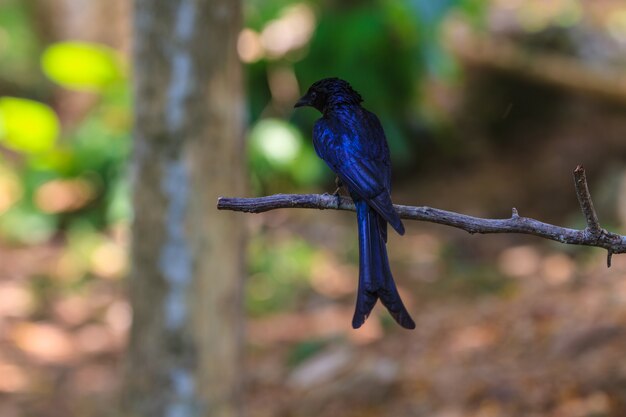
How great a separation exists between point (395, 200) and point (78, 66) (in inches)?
111

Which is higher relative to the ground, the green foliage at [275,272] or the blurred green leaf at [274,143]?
the blurred green leaf at [274,143]

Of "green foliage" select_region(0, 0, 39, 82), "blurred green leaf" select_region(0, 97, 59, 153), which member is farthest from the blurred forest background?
"green foliage" select_region(0, 0, 39, 82)

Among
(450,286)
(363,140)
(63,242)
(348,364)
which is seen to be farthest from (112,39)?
(363,140)

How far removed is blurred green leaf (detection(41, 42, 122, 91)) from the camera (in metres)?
5.34

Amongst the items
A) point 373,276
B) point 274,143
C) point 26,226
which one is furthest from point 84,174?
point 373,276

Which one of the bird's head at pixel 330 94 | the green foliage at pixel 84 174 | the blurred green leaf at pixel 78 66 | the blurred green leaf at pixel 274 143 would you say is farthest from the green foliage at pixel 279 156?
the bird's head at pixel 330 94

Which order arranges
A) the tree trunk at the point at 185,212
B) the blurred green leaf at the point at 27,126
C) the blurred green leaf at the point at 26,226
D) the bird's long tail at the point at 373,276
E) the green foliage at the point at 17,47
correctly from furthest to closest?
the green foliage at the point at 17,47 → the blurred green leaf at the point at 26,226 → the blurred green leaf at the point at 27,126 → the tree trunk at the point at 185,212 → the bird's long tail at the point at 373,276

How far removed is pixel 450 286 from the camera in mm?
6059

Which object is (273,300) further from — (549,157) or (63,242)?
(549,157)

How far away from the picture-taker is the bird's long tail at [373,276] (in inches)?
46.5

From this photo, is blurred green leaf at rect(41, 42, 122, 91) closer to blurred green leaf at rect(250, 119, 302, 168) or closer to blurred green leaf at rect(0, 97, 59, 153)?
blurred green leaf at rect(0, 97, 59, 153)

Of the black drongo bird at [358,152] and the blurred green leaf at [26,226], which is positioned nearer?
the black drongo bird at [358,152]

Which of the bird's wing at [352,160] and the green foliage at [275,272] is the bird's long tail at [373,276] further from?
the green foliage at [275,272]

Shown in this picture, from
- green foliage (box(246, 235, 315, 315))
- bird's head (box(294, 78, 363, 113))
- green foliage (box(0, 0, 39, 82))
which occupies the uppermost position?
green foliage (box(0, 0, 39, 82))
